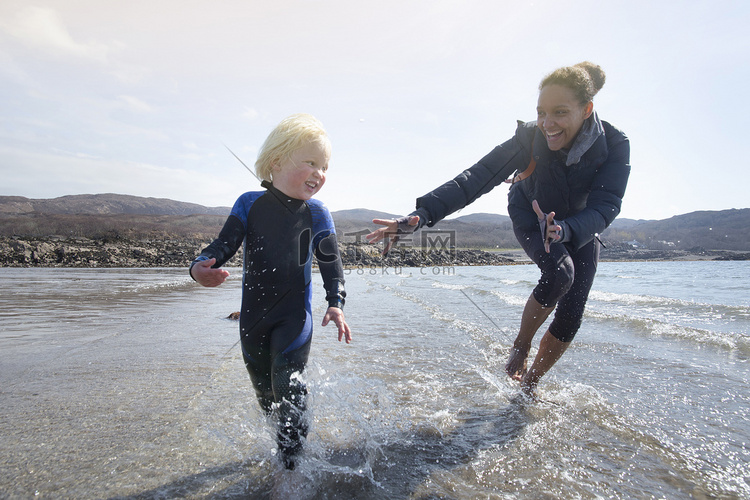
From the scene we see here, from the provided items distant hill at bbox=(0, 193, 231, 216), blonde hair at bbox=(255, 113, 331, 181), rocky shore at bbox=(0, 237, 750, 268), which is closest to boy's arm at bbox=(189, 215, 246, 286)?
blonde hair at bbox=(255, 113, 331, 181)

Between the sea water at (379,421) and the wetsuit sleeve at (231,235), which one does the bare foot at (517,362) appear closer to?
the sea water at (379,421)

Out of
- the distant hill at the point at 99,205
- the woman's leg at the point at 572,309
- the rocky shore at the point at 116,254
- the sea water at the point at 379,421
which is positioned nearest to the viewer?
the sea water at the point at 379,421

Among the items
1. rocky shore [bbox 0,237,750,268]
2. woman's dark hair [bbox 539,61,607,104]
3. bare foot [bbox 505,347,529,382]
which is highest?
woman's dark hair [bbox 539,61,607,104]

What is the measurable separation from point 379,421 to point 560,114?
8.11 feet

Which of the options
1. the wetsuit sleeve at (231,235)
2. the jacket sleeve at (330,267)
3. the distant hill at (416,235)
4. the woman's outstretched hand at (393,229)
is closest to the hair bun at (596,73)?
the woman's outstretched hand at (393,229)

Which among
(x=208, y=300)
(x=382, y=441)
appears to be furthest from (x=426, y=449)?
(x=208, y=300)

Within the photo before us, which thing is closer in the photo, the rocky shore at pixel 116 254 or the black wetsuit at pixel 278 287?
the black wetsuit at pixel 278 287

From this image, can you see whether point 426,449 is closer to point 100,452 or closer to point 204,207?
point 100,452

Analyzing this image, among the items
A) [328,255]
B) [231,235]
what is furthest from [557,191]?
[231,235]

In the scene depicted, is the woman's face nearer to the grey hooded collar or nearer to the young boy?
the grey hooded collar

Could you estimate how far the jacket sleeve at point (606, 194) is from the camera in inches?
100

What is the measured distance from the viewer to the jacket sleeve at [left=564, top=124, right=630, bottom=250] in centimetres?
255

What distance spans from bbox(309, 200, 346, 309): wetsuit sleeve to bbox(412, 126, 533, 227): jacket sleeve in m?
0.60

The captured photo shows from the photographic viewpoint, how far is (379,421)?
2818mm
